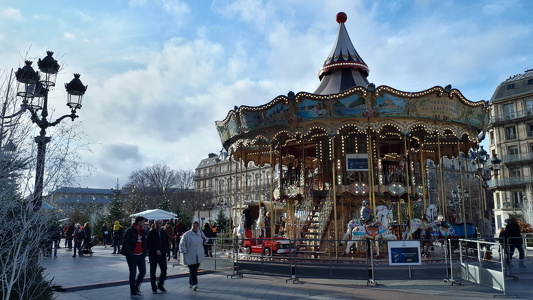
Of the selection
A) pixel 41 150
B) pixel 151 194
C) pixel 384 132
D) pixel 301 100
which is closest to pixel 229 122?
pixel 301 100

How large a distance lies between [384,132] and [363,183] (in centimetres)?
258

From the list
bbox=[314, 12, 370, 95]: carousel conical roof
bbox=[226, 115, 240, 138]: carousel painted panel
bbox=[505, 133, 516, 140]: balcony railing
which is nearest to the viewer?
bbox=[226, 115, 240, 138]: carousel painted panel

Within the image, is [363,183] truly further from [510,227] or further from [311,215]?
[510,227]

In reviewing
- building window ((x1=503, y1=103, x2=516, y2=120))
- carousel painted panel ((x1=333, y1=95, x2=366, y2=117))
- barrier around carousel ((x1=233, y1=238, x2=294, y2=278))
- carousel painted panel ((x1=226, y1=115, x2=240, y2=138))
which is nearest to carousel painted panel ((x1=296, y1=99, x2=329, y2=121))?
carousel painted panel ((x1=333, y1=95, x2=366, y2=117))

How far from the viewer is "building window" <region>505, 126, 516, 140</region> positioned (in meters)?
51.7

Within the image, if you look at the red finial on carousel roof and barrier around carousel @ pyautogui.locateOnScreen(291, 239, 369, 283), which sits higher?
the red finial on carousel roof

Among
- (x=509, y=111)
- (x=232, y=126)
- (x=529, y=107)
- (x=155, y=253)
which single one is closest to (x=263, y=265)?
(x=155, y=253)

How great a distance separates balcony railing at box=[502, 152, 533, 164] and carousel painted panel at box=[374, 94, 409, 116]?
42.3 metres

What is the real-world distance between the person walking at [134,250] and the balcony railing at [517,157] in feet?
167

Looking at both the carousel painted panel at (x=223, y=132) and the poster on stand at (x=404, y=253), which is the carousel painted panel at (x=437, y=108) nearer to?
the poster on stand at (x=404, y=253)

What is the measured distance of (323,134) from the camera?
703 inches

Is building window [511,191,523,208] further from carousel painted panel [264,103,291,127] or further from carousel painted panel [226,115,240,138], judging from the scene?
carousel painted panel [264,103,291,127]

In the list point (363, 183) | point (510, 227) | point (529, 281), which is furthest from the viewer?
point (363, 183)

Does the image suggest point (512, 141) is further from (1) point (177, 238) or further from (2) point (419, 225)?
(1) point (177, 238)
